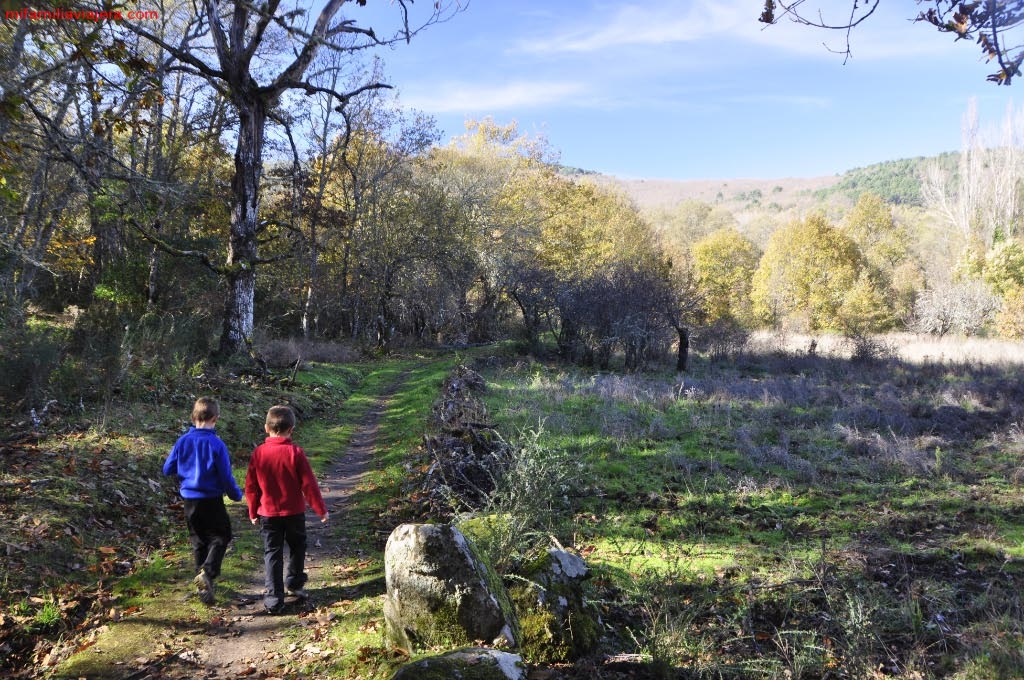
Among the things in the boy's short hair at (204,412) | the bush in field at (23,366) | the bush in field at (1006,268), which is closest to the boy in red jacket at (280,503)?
the boy's short hair at (204,412)

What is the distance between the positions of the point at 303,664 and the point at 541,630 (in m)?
1.64

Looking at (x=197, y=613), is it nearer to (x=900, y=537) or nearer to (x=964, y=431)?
(x=900, y=537)

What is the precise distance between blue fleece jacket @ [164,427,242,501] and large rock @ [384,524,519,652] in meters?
1.78

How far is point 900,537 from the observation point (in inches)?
271

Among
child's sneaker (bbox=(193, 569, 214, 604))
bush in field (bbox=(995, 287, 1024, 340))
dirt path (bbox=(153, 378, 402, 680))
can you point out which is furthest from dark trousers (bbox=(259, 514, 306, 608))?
bush in field (bbox=(995, 287, 1024, 340))

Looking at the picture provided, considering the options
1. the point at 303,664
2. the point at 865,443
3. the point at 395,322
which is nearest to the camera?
the point at 303,664

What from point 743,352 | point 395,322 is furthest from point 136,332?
point 743,352

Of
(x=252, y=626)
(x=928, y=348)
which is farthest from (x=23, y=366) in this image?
(x=928, y=348)

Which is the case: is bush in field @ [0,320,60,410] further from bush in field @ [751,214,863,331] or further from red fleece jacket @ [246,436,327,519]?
bush in field @ [751,214,863,331]

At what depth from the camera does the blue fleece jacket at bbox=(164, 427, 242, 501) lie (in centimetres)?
476

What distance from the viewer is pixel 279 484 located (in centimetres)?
471

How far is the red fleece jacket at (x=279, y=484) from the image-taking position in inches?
185

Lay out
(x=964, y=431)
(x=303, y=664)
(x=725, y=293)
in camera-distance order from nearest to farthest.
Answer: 1. (x=303, y=664)
2. (x=964, y=431)
3. (x=725, y=293)

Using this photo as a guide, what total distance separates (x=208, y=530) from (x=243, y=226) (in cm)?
826
